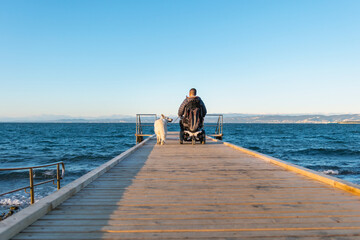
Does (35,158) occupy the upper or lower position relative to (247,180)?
lower

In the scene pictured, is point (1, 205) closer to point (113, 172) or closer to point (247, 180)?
point (113, 172)

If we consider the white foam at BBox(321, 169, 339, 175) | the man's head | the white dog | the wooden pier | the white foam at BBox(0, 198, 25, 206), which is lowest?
the white foam at BBox(321, 169, 339, 175)

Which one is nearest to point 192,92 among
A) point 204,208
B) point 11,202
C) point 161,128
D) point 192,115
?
point 192,115

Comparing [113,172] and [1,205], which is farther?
[1,205]

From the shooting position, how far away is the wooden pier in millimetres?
2396

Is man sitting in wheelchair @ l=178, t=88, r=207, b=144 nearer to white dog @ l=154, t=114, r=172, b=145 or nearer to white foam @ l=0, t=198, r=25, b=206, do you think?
white dog @ l=154, t=114, r=172, b=145

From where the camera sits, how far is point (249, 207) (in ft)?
10.1

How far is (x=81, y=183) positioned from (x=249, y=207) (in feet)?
8.10

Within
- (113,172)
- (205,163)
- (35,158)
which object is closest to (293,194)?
(205,163)

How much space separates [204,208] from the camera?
3.03 m

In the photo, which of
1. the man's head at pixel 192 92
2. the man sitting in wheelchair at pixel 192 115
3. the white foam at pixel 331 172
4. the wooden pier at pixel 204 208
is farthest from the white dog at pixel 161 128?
the white foam at pixel 331 172

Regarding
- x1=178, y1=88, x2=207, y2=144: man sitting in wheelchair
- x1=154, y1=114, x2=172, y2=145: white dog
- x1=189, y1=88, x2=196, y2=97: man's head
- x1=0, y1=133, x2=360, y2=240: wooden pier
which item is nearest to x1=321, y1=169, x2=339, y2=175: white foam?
x1=178, y1=88, x2=207, y2=144: man sitting in wheelchair

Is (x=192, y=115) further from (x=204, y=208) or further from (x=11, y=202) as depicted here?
(x=11, y=202)

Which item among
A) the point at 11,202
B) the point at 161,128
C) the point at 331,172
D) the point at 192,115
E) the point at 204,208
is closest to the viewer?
the point at 204,208
